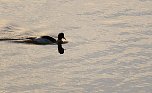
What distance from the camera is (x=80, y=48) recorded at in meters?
26.0

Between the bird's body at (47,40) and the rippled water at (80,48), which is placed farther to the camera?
the bird's body at (47,40)

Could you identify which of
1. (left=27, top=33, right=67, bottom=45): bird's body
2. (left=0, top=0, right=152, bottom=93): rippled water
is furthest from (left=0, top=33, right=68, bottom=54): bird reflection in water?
(left=0, top=0, right=152, bottom=93): rippled water

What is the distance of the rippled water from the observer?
20.7 m

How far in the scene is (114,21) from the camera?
3178 cm

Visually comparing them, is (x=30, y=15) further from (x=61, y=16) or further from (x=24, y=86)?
(x=24, y=86)

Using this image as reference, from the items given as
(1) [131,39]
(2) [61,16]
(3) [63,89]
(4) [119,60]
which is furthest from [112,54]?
(2) [61,16]

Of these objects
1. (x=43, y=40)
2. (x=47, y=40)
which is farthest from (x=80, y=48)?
(x=43, y=40)

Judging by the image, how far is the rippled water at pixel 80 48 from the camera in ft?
67.8

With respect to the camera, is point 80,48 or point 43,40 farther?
point 43,40

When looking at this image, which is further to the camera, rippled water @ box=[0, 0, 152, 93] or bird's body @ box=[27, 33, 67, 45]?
bird's body @ box=[27, 33, 67, 45]

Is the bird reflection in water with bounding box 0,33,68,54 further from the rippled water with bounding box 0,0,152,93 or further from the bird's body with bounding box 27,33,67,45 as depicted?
the rippled water with bounding box 0,0,152,93

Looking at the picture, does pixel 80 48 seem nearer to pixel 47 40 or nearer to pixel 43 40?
pixel 47 40

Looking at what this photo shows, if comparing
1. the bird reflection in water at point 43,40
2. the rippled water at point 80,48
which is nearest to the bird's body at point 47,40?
the bird reflection in water at point 43,40

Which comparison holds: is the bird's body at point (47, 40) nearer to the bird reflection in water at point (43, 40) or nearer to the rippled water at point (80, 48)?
the bird reflection in water at point (43, 40)
